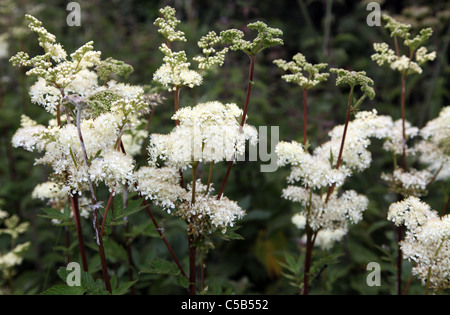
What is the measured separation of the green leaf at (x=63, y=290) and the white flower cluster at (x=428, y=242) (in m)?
1.71

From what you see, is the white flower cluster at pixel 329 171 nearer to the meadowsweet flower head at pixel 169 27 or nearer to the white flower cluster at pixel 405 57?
the white flower cluster at pixel 405 57

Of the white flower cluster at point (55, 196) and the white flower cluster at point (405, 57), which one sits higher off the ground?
the white flower cluster at point (405, 57)

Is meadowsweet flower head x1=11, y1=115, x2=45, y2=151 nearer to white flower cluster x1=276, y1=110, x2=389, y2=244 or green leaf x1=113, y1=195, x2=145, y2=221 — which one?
green leaf x1=113, y1=195, x2=145, y2=221

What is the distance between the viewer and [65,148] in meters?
1.91

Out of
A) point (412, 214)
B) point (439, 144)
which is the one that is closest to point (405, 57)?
point (439, 144)

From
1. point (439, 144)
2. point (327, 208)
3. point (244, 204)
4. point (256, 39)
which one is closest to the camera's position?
point (256, 39)

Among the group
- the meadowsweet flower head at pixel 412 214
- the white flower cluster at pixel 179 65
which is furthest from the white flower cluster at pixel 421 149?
the white flower cluster at pixel 179 65

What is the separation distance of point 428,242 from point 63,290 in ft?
6.20

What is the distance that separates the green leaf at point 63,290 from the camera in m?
2.01

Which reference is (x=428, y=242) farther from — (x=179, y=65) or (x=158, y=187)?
(x=179, y=65)

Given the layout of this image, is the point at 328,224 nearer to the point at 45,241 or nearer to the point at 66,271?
the point at 66,271

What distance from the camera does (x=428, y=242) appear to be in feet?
6.78
